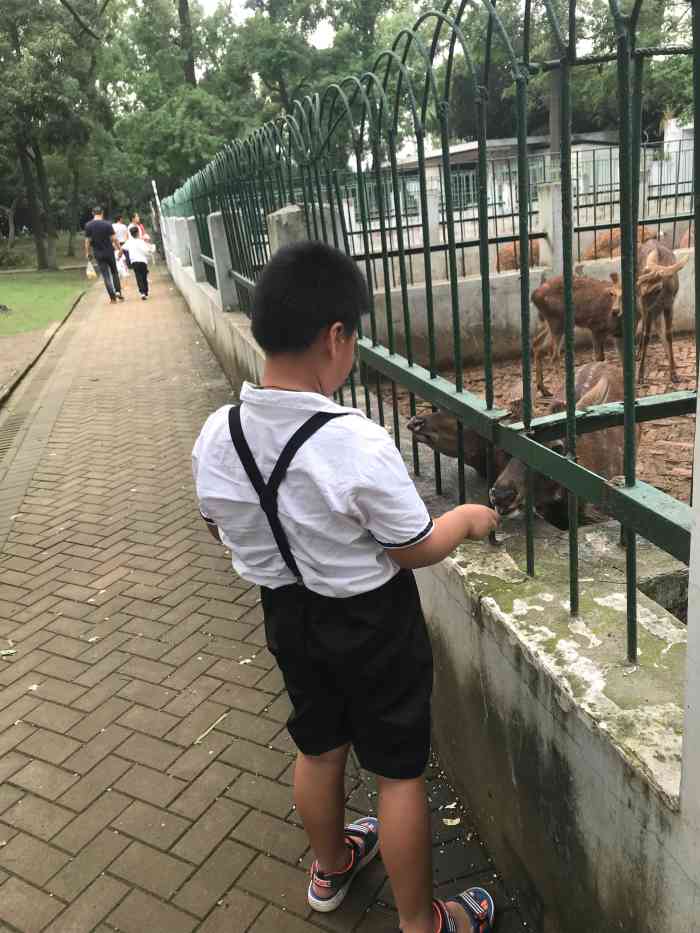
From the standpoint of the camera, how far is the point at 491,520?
203cm

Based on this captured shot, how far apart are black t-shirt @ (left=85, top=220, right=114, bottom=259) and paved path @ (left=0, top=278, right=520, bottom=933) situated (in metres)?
13.0

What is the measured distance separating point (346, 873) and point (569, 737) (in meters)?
0.98

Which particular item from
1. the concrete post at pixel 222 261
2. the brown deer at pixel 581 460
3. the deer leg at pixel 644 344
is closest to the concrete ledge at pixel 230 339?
the concrete post at pixel 222 261

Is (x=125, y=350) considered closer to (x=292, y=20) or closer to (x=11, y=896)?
(x=11, y=896)

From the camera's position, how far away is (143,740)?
3.16m

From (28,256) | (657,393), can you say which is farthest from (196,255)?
(28,256)

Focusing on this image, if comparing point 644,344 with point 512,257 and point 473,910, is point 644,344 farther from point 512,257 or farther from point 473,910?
point 473,910

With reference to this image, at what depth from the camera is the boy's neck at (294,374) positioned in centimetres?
176

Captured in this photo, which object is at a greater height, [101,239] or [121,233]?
[121,233]

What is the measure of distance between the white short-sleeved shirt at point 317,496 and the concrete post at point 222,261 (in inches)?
294

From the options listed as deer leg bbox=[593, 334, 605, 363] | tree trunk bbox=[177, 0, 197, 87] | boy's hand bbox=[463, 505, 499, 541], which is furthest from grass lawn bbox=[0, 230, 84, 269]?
boy's hand bbox=[463, 505, 499, 541]

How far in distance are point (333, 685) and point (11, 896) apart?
1405 millimetres

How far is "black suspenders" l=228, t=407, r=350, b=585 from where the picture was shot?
1691 mm

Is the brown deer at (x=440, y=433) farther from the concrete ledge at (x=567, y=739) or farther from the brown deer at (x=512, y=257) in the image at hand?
the brown deer at (x=512, y=257)
